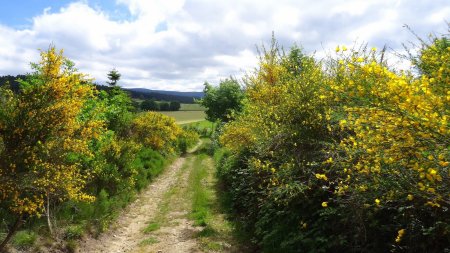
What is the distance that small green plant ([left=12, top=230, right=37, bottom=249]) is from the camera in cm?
709

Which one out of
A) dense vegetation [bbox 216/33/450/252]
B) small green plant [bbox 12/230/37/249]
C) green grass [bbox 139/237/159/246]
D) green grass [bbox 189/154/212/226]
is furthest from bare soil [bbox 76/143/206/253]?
dense vegetation [bbox 216/33/450/252]

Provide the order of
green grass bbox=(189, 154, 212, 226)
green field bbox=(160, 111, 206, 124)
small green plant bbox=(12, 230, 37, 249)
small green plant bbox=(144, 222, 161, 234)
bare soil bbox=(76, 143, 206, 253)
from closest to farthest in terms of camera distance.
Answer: small green plant bbox=(12, 230, 37, 249) < bare soil bbox=(76, 143, 206, 253) < small green plant bbox=(144, 222, 161, 234) < green grass bbox=(189, 154, 212, 226) < green field bbox=(160, 111, 206, 124)

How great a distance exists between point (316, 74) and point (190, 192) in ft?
27.6

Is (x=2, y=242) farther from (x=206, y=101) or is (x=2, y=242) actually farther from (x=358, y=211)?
(x=206, y=101)

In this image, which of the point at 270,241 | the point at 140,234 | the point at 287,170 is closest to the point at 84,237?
the point at 140,234

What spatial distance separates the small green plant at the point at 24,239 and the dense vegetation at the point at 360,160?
4821 millimetres

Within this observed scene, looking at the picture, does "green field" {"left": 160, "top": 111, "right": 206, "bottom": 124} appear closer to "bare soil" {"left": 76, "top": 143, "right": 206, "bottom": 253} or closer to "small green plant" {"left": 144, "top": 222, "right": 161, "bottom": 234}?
"bare soil" {"left": 76, "top": 143, "right": 206, "bottom": 253}

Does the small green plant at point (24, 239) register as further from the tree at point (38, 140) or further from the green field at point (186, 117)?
the green field at point (186, 117)

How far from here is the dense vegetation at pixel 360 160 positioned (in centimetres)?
325

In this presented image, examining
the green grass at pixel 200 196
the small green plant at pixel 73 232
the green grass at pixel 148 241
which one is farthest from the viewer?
the green grass at pixel 200 196

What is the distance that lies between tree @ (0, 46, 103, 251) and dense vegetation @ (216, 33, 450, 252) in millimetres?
4152

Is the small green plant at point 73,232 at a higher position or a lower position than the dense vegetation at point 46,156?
lower

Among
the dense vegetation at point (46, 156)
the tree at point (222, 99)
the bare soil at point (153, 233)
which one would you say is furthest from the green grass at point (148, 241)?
the tree at point (222, 99)

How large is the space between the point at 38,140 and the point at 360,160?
19.5 ft
